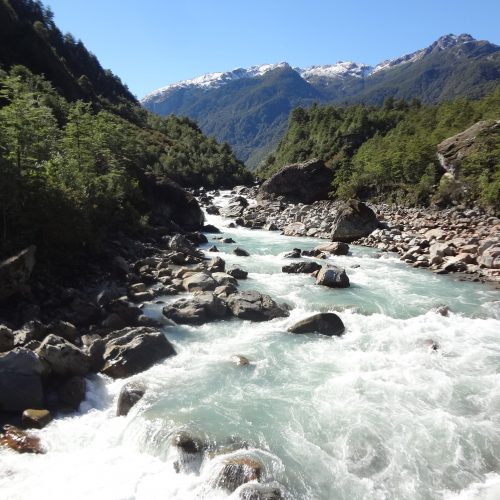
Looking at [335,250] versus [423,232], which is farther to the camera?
[423,232]

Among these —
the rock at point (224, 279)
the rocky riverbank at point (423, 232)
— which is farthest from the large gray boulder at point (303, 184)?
the rock at point (224, 279)

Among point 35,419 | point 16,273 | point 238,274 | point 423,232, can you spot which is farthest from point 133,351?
point 423,232

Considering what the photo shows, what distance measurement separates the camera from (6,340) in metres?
13.1

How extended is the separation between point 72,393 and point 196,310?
706 cm

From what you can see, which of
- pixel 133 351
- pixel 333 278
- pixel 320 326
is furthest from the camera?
pixel 333 278

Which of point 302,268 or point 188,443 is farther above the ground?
point 302,268

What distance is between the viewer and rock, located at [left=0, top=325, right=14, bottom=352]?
13.0m

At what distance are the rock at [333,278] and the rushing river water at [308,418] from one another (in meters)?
4.91

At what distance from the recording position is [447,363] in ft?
46.5

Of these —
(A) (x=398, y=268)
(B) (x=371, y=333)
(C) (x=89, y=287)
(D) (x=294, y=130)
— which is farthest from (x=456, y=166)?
(D) (x=294, y=130)

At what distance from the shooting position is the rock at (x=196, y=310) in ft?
59.9

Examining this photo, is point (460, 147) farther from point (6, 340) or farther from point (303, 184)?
point (6, 340)

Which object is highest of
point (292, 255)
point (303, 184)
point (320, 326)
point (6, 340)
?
point (303, 184)

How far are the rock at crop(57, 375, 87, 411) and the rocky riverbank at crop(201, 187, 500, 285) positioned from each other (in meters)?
21.7
